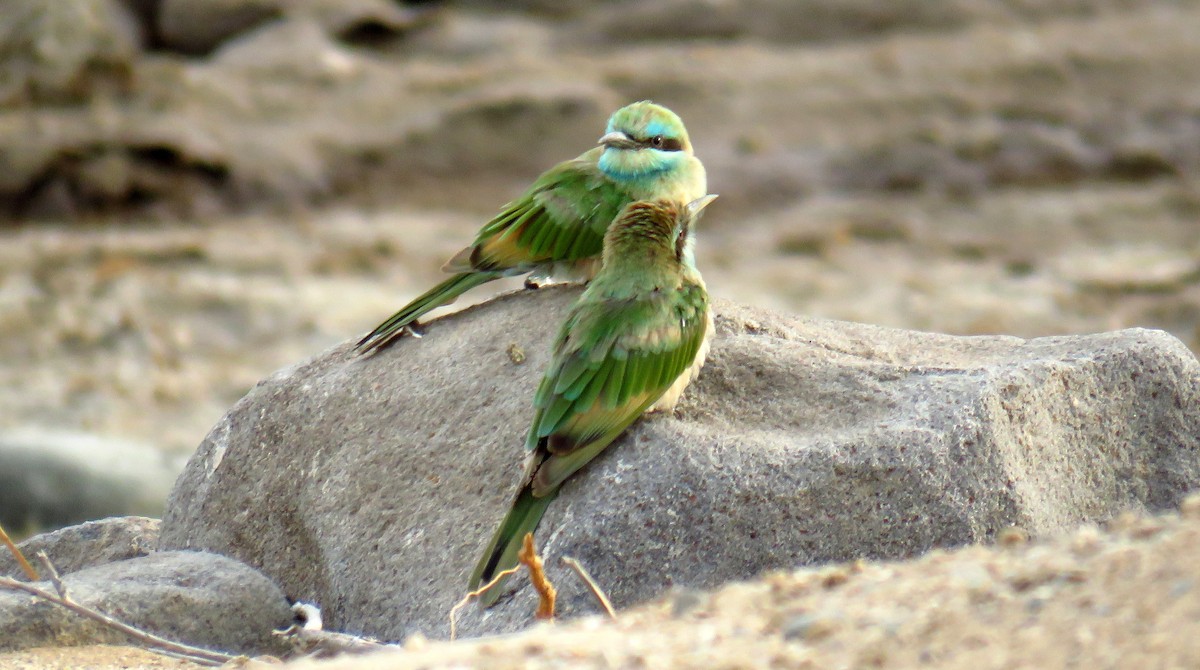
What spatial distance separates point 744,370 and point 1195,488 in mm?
1093

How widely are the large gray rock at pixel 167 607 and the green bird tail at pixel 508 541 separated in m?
0.62

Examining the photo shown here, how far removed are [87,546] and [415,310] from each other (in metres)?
1.17

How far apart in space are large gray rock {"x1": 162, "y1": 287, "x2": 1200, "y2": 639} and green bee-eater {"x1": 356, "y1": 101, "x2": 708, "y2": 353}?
0.08 meters

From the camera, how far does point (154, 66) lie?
37.4ft

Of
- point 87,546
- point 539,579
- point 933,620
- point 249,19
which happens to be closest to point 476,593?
point 539,579

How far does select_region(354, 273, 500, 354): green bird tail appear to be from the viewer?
12.9ft

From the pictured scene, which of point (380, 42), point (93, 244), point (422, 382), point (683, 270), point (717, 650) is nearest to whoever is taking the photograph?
point (717, 650)

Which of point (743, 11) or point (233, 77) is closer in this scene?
point (233, 77)

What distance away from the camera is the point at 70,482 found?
22.8 ft

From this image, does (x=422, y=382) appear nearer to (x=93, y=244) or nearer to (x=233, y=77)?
(x=93, y=244)

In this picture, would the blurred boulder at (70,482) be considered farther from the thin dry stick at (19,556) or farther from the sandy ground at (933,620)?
the sandy ground at (933,620)

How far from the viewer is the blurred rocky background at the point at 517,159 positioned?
30.7 ft

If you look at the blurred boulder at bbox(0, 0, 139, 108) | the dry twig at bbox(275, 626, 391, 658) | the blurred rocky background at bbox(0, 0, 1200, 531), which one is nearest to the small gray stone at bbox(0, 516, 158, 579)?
the dry twig at bbox(275, 626, 391, 658)

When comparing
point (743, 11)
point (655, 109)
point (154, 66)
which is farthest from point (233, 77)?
point (655, 109)
